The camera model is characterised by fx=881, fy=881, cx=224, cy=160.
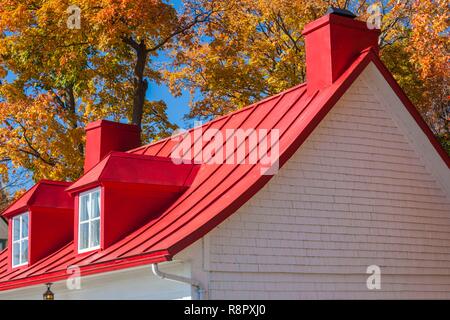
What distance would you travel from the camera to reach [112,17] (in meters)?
28.9

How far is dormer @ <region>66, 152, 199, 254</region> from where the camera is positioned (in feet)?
57.5

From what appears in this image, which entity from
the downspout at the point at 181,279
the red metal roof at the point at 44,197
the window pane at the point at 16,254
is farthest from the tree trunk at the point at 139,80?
the downspout at the point at 181,279

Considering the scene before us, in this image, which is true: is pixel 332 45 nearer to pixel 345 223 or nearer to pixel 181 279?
pixel 345 223

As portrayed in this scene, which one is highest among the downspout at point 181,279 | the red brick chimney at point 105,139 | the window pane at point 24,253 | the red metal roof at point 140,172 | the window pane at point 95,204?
the red brick chimney at point 105,139

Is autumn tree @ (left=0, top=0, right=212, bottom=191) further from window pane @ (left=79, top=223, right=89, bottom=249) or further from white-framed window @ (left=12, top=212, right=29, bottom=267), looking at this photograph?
window pane @ (left=79, top=223, right=89, bottom=249)

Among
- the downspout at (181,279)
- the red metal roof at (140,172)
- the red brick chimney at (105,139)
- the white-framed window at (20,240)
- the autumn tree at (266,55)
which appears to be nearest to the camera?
the downspout at (181,279)

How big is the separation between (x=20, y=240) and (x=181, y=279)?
8.64 meters

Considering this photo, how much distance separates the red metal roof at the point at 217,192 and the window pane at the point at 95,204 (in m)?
0.93

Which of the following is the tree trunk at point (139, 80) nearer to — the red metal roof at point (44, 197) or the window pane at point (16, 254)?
the red metal roof at point (44, 197)

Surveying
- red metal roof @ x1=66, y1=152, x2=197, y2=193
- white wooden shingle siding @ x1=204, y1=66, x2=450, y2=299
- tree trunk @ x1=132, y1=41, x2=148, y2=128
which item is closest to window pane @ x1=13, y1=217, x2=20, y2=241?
red metal roof @ x1=66, y1=152, x2=197, y2=193

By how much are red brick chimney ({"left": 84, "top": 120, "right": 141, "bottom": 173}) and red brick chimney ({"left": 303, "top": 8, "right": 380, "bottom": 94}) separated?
A: 7696 mm

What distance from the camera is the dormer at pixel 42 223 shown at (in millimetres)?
21234

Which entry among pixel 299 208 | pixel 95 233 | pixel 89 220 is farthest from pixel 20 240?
pixel 299 208

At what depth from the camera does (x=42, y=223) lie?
2148cm
